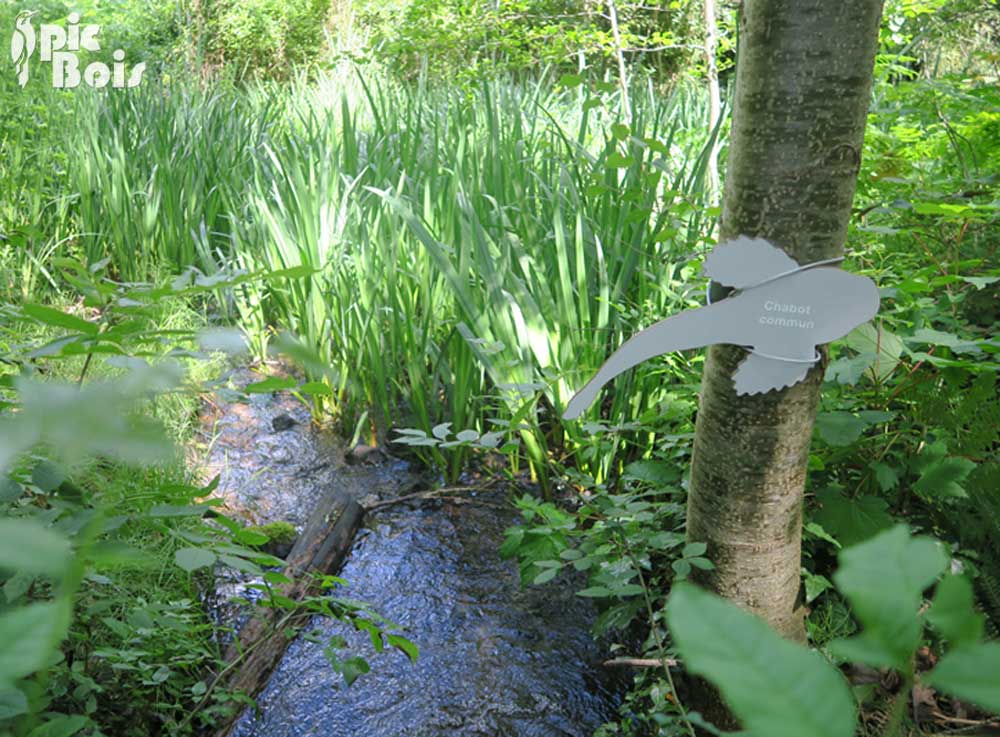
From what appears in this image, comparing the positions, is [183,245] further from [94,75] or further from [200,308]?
[94,75]

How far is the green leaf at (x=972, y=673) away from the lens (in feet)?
0.63

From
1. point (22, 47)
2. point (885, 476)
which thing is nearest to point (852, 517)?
point (885, 476)

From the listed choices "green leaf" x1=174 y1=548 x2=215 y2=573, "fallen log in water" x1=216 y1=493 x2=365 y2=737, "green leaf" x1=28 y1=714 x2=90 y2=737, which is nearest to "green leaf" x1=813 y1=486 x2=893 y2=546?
"fallen log in water" x1=216 y1=493 x2=365 y2=737

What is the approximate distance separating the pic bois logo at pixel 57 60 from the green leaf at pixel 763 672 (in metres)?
4.63

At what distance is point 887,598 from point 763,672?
0.15ft

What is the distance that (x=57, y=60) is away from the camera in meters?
4.66

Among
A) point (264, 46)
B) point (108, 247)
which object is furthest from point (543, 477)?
point (264, 46)

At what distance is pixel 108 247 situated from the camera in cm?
376

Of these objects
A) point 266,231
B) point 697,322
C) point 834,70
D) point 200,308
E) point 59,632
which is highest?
point 834,70

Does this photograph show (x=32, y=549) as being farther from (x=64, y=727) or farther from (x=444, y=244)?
(x=444, y=244)

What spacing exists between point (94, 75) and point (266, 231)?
292 cm

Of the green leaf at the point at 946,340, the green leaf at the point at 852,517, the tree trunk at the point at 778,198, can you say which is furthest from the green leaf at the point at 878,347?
the tree trunk at the point at 778,198

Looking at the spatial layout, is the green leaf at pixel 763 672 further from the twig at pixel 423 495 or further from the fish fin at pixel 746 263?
the twig at pixel 423 495

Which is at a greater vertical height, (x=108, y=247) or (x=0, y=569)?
(x=0, y=569)
